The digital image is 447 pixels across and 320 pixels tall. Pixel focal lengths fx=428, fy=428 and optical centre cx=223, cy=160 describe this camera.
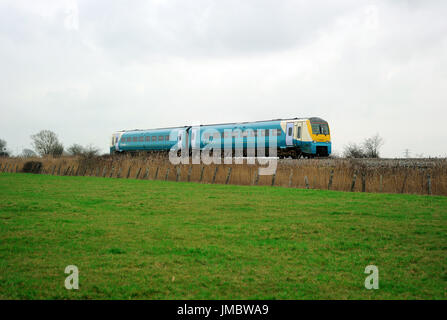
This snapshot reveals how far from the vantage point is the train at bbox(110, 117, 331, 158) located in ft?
96.3

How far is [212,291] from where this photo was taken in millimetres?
5191

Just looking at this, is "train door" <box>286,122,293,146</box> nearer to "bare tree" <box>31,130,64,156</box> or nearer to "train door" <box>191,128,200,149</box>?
"train door" <box>191,128,200,149</box>

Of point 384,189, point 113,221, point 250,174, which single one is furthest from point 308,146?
point 113,221

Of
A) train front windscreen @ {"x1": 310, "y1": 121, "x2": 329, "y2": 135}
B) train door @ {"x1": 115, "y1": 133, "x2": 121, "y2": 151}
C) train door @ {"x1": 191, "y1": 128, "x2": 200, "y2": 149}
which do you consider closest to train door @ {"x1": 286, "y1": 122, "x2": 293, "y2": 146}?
train front windscreen @ {"x1": 310, "y1": 121, "x2": 329, "y2": 135}

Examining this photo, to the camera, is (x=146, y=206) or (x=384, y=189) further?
(x=384, y=189)

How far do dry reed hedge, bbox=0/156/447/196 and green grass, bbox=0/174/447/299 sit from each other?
599 centimetres

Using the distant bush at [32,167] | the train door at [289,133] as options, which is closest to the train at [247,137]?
the train door at [289,133]

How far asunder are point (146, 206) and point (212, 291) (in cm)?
864

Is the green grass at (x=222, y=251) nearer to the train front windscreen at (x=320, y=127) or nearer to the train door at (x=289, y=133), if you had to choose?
the train front windscreen at (x=320, y=127)

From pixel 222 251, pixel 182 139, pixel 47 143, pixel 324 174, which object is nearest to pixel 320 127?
pixel 324 174

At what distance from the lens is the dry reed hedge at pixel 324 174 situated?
61.1 feet

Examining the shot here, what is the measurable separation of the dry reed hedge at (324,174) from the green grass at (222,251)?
599 centimetres

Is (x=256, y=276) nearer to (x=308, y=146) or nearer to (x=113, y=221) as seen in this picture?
(x=113, y=221)
